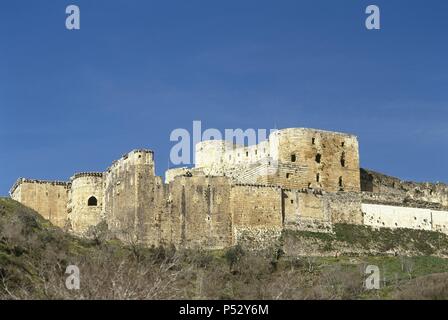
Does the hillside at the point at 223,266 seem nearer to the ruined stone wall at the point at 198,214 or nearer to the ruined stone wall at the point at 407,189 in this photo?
the ruined stone wall at the point at 198,214

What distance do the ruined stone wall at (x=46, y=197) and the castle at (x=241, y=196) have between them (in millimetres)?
67

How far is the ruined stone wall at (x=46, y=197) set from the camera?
7394cm

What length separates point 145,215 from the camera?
2635 inches

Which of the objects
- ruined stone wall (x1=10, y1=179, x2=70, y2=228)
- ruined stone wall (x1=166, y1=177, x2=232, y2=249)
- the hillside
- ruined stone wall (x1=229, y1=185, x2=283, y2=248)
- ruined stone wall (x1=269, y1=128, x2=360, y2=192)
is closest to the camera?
the hillside

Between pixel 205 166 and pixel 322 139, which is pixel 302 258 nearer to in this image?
pixel 322 139

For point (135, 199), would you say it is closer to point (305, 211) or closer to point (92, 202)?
point (92, 202)

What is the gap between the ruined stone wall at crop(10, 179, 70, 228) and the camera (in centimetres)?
7394

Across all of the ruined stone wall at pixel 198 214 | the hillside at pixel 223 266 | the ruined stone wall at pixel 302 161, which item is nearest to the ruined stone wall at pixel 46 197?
the hillside at pixel 223 266

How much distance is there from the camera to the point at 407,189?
85.7 meters

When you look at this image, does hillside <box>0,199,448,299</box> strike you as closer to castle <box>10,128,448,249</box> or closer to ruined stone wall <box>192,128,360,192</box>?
castle <box>10,128,448,249</box>

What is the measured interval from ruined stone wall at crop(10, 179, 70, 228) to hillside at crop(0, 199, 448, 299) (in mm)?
2285

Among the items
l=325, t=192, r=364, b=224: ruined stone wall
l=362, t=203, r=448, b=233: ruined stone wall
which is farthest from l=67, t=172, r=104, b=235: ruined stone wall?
l=362, t=203, r=448, b=233: ruined stone wall
